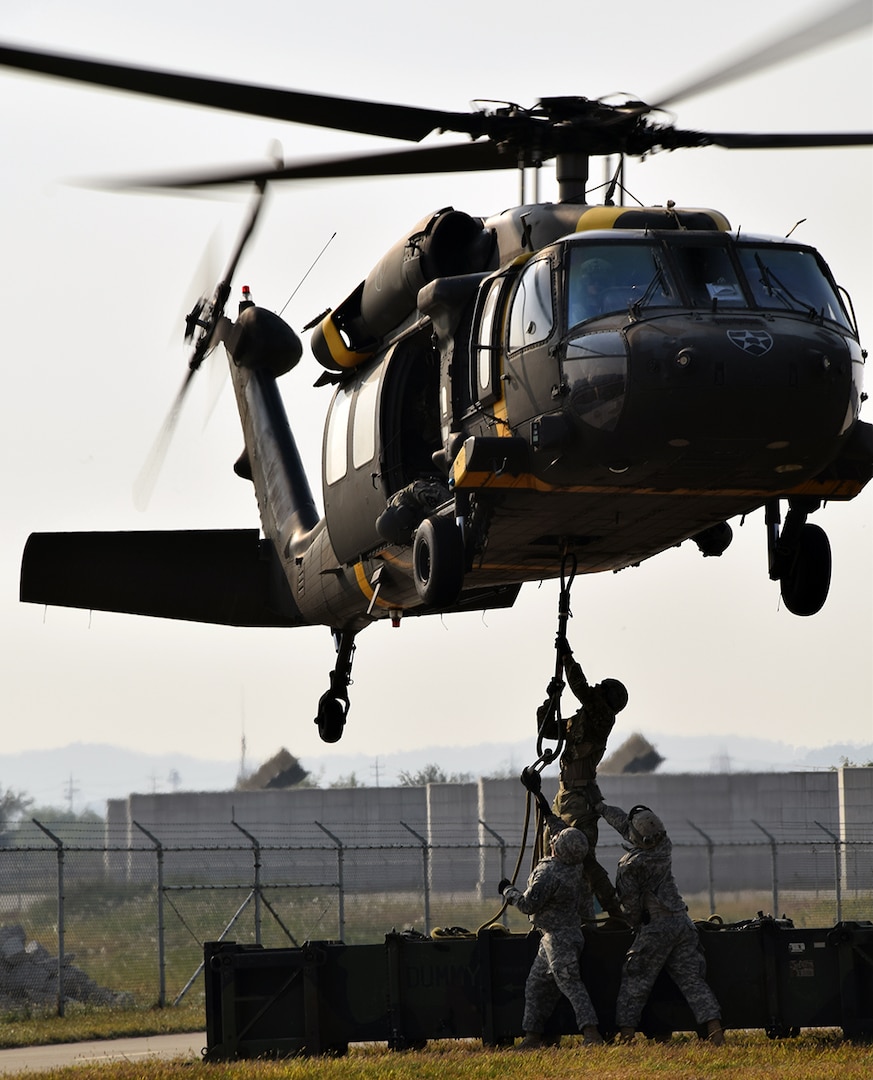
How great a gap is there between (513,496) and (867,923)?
4552 millimetres

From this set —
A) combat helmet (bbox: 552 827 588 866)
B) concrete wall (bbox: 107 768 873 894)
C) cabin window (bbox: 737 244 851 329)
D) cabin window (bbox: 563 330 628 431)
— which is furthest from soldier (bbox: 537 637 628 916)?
concrete wall (bbox: 107 768 873 894)

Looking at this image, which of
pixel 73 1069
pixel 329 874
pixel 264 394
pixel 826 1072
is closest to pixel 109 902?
pixel 329 874

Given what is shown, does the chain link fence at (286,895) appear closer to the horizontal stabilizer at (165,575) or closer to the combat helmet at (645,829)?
the horizontal stabilizer at (165,575)

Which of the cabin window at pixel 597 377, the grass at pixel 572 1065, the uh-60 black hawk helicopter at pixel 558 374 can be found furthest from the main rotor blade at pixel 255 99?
the grass at pixel 572 1065

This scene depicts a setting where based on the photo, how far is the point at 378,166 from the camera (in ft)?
40.5

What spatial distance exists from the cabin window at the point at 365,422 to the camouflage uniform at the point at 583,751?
101 inches

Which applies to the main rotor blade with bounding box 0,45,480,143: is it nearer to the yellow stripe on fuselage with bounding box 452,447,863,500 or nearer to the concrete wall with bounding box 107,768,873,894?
the yellow stripe on fuselage with bounding box 452,447,863,500

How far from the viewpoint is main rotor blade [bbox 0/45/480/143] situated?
10.1 meters

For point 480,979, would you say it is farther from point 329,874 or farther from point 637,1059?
point 329,874

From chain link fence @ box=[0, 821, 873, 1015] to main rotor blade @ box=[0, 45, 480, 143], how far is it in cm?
1033

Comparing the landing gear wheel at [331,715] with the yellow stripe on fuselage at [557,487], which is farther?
the landing gear wheel at [331,715]

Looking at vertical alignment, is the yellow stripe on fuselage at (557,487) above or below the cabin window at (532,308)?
below

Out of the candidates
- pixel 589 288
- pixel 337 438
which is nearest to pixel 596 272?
pixel 589 288

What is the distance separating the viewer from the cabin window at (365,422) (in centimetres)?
1416
